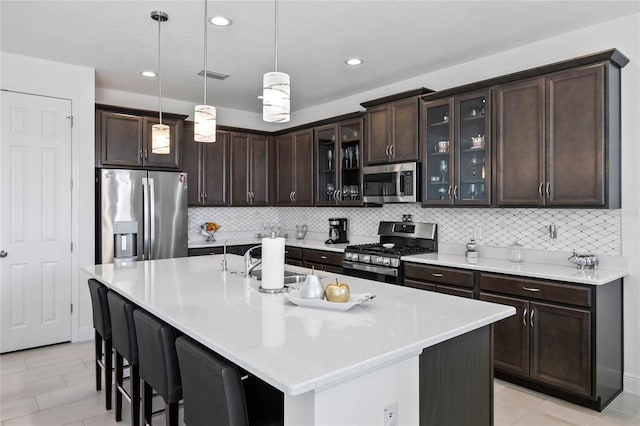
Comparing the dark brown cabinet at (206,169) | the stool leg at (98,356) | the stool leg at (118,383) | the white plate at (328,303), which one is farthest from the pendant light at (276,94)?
the dark brown cabinet at (206,169)

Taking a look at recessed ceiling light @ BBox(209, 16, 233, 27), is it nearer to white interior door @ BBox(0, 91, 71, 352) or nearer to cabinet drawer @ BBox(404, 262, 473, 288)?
white interior door @ BBox(0, 91, 71, 352)

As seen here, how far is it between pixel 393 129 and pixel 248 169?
2396mm

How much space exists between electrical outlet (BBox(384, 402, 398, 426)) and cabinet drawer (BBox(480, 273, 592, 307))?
2059 mm

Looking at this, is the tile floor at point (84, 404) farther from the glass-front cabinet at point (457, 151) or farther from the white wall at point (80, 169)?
the glass-front cabinet at point (457, 151)

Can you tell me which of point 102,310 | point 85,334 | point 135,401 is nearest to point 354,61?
point 102,310

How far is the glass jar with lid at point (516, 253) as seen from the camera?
12.0 ft

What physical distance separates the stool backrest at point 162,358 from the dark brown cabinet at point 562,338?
2479mm

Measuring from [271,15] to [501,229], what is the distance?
271 centimetres

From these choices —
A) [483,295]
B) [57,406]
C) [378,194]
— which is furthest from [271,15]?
[57,406]

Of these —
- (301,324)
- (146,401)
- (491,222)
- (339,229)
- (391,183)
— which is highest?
(391,183)

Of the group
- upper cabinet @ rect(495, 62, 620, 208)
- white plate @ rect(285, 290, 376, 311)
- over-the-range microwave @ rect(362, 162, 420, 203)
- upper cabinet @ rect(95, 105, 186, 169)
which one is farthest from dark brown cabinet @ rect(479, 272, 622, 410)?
upper cabinet @ rect(95, 105, 186, 169)

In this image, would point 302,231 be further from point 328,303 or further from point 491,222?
point 328,303

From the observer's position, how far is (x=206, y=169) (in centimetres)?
560

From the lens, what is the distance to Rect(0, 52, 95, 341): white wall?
4.30 metres
